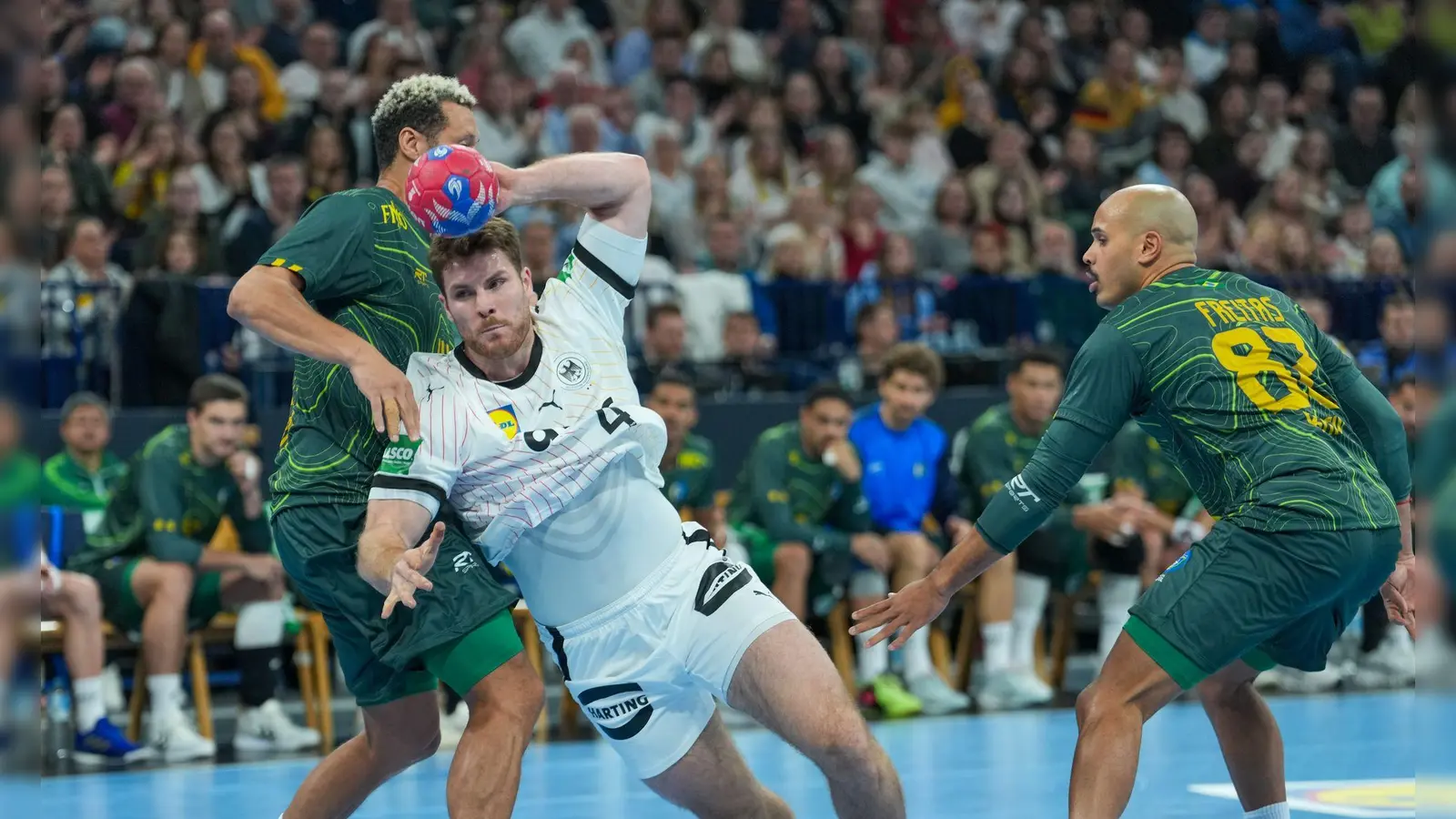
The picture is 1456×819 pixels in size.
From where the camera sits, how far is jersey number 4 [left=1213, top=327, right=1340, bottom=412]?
431 centimetres

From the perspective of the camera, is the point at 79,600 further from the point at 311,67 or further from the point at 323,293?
the point at 311,67

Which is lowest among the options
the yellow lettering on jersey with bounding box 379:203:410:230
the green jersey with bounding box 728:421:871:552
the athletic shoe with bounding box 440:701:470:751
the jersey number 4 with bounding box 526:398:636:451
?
the athletic shoe with bounding box 440:701:470:751

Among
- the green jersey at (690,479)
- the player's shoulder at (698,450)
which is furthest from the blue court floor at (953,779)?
the player's shoulder at (698,450)

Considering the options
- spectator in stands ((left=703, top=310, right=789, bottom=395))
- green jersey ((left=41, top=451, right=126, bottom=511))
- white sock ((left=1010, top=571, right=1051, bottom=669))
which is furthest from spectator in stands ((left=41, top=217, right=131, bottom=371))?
white sock ((left=1010, top=571, right=1051, bottom=669))

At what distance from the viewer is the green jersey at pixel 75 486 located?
29.3ft

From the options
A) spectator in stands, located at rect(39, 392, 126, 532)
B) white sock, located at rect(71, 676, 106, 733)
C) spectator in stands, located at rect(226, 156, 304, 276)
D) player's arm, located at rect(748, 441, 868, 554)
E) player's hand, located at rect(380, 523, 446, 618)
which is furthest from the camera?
spectator in stands, located at rect(226, 156, 304, 276)

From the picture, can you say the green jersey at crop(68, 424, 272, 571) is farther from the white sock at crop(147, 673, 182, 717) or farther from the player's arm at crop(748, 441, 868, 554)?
the player's arm at crop(748, 441, 868, 554)

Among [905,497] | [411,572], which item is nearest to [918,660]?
[905,497]

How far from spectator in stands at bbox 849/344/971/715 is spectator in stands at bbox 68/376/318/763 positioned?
10.5 ft

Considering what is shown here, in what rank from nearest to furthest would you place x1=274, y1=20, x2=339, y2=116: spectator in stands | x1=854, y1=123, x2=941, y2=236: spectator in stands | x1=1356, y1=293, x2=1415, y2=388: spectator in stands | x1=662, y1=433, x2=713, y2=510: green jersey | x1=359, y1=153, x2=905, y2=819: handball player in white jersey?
x1=359, y1=153, x2=905, y2=819: handball player in white jersey, x1=662, y1=433, x2=713, y2=510: green jersey, x1=1356, y1=293, x2=1415, y2=388: spectator in stands, x1=274, y1=20, x2=339, y2=116: spectator in stands, x1=854, y1=123, x2=941, y2=236: spectator in stands

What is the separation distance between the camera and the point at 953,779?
7328 mm

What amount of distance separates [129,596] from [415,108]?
15.6ft

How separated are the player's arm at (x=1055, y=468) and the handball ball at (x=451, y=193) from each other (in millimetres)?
1466

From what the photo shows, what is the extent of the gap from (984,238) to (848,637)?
12.9ft
